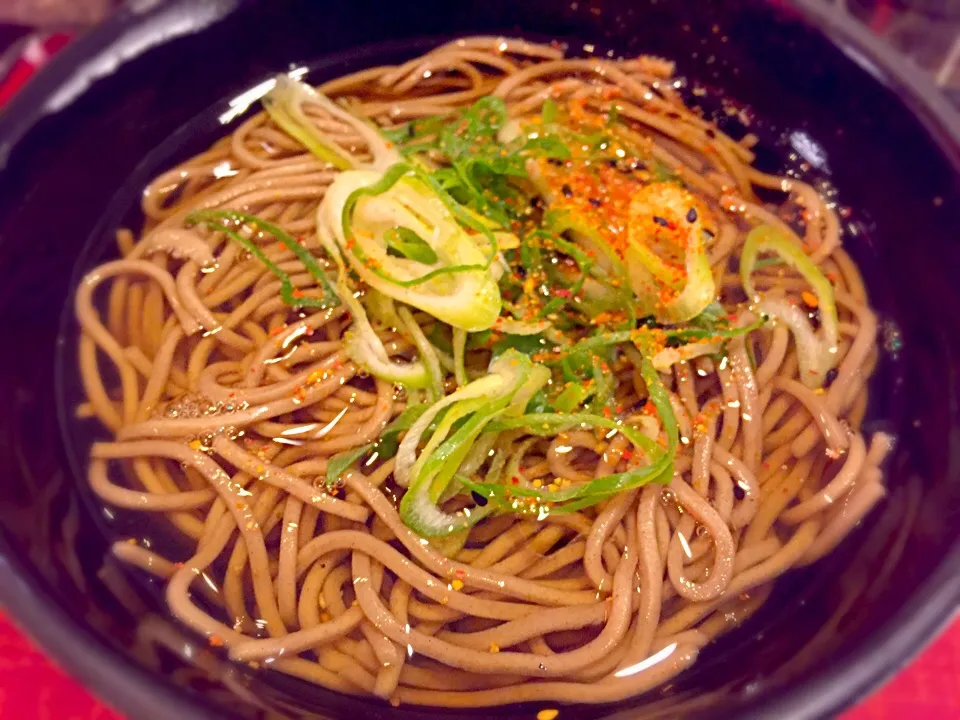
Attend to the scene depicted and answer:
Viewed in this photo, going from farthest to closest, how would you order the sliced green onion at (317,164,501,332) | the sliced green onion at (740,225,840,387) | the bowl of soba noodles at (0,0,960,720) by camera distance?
the sliced green onion at (740,225,840,387) → the sliced green onion at (317,164,501,332) → the bowl of soba noodles at (0,0,960,720)

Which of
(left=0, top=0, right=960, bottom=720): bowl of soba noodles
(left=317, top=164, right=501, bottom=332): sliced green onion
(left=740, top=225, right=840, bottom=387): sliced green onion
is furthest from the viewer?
(left=740, top=225, right=840, bottom=387): sliced green onion

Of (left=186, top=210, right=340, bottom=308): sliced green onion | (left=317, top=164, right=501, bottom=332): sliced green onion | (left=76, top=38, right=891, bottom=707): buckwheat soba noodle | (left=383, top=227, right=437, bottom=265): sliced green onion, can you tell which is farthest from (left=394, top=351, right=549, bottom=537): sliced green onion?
(left=186, top=210, right=340, bottom=308): sliced green onion

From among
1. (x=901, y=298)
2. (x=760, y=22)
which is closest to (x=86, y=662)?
(x=901, y=298)

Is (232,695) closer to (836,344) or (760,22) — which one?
(836,344)

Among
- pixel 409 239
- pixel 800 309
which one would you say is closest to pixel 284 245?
pixel 409 239

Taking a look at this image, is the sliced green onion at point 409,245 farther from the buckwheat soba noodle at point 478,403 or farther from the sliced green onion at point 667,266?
the sliced green onion at point 667,266

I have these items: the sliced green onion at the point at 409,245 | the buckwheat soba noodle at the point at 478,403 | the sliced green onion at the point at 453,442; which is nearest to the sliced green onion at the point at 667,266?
the buckwheat soba noodle at the point at 478,403

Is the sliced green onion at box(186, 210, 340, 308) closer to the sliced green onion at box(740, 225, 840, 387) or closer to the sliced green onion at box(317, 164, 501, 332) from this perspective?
the sliced green onion at box(317, 164, 501, 332)
